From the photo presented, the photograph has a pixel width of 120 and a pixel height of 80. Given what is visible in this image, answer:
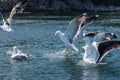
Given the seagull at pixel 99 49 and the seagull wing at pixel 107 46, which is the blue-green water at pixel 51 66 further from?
the seagull wing at pixel 107 46

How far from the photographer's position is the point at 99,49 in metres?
33.6

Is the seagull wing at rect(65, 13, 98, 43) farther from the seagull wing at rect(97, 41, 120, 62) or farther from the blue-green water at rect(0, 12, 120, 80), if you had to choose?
the seagull wing at rect(97, 41, 120, 62)

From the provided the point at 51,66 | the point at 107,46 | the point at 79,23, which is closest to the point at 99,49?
the point at 107,46

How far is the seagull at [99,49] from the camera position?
32656 millimetres

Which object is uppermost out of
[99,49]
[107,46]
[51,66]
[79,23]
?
[107,46]

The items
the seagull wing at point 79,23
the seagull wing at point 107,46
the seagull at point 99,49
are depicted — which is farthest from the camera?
the seagull wing at point 79,23

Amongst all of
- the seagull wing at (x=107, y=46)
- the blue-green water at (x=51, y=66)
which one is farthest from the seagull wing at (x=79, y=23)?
the seagull wing at (x=107, y=46)

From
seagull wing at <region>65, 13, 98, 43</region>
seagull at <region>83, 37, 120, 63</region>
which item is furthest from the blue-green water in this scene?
seagull wing at <region>65, 13, 98, 43</region>

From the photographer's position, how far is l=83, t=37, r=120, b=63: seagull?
32.7m

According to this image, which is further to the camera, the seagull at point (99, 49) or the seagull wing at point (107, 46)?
the seagull at point (99, 49)

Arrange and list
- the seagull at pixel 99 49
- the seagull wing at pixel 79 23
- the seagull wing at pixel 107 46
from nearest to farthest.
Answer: the seagull wing at pixel 107 46, the seagull at pixel 99 49, the seagull wing at pixel 79 23

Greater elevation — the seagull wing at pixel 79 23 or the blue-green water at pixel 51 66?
the seagull wing at pixel 79 23

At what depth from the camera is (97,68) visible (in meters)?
35.0

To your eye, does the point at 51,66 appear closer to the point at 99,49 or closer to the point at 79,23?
the point at 79,23
